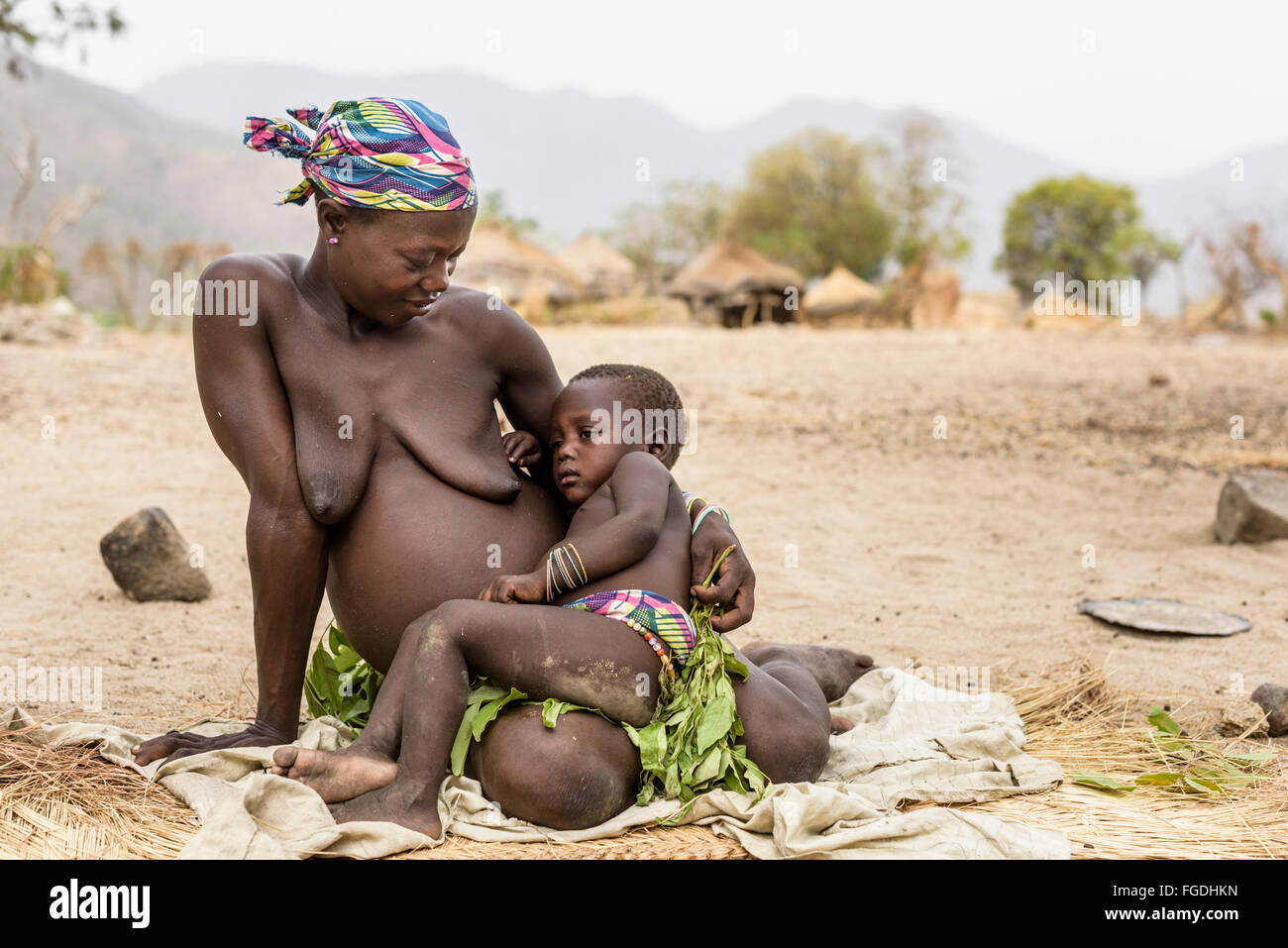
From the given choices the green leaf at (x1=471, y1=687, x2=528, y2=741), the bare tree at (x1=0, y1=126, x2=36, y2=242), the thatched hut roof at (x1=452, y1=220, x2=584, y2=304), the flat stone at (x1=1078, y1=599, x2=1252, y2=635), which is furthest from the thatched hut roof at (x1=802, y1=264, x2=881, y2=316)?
the green leaf at (x1=471, y1=687, x2=528, y2=741)

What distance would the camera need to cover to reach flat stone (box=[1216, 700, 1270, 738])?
348 centimetres

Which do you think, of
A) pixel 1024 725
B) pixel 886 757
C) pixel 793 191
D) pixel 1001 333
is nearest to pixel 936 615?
pixel 1024 725

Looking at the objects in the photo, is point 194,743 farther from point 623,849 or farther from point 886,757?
point 886,757

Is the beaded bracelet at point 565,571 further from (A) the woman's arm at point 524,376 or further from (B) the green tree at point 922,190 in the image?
(B) the green tree at point 922,190

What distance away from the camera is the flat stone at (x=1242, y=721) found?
348 centimetres

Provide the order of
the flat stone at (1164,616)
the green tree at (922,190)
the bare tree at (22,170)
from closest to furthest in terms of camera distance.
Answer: the flat stone at (1164,616) < the bare tree at (22,170) < the green tree at (922,190)

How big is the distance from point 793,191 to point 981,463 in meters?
24.1

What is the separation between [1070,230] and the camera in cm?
3128

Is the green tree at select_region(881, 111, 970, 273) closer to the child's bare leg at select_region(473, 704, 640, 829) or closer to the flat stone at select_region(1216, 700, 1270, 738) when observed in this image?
the flat stone at select_region(1216, 700, 1270, 738)

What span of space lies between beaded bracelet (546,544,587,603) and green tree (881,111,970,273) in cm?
2506

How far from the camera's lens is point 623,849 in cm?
249

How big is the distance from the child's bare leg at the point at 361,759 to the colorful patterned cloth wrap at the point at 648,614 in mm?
419

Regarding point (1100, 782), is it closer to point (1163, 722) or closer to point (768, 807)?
point (1163, 722)

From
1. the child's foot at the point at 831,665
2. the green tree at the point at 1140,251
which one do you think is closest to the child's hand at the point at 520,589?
the child's foot at the point at 831,665
